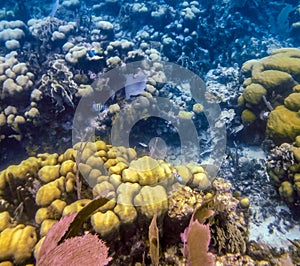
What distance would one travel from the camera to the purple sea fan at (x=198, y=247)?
1.42 m

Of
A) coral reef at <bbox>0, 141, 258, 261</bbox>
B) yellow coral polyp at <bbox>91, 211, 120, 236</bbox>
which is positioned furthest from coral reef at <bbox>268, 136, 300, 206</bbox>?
yellow coral polyp at <bbox>91, 211, 120, 236</bbox>

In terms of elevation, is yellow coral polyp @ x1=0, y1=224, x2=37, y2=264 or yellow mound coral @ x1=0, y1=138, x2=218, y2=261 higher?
yellow coral polyp @ x1=0, y1=224, x2=37, y2=264

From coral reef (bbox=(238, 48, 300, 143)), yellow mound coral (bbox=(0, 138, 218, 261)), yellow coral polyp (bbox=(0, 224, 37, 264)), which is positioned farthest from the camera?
coral reef (bbox=(238, 48, 300, 143))

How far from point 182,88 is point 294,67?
266 centimetres

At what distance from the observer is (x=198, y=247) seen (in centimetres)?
144

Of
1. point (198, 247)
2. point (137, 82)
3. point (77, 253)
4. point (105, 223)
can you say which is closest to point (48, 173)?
point (105, 223)

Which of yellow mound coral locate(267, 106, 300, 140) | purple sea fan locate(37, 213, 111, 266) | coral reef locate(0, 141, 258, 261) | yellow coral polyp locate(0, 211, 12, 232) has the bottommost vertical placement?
yellow mound coral locate(267, 106, 300, 140)

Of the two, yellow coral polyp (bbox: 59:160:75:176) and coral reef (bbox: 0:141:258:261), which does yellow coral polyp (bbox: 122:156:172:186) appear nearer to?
coral reef (bbox: 0:141:258:261)

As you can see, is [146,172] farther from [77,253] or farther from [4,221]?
[77,253]

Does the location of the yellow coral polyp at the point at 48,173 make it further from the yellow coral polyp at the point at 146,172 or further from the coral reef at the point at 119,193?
the yellow coral polyp at the point at 146,172

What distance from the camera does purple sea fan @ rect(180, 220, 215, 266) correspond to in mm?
1418

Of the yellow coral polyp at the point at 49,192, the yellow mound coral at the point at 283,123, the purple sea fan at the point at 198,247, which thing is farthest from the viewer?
the yellow mound coral at the point at 283,123

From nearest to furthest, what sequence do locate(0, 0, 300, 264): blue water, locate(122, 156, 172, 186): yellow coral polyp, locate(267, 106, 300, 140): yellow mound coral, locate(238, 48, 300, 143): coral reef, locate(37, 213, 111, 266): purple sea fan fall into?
locate(37, 213, 111, 266): purple sea fan
locate(122, 156, 172, 186): yellow coral polyp
locate(267, 106, 300, 140): yellow mound coral
locate(238, 48, 300, 143): coral reef
locate(0, 0, 300, 264): blue water

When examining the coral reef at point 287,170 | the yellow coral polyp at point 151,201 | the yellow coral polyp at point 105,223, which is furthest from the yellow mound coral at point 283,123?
the yellow coral polyp at point 105,223
